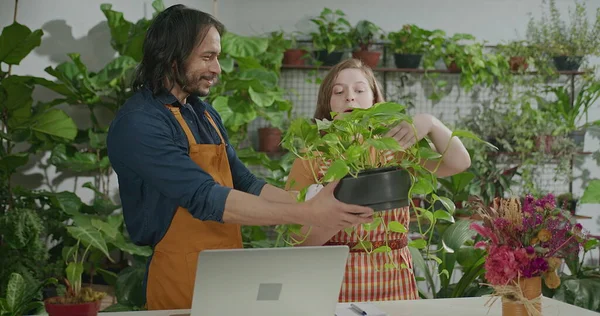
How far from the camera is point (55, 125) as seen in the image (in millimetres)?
4020

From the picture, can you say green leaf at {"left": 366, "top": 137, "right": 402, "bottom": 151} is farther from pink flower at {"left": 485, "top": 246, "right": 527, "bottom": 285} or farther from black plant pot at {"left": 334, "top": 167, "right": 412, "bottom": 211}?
pink flower at {"left": 485, "top": 246, "right": 527, "bottom": 285}

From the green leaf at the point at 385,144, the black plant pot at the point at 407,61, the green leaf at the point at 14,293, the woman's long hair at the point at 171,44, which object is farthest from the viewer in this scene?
the black plant pot at the point at 407,61

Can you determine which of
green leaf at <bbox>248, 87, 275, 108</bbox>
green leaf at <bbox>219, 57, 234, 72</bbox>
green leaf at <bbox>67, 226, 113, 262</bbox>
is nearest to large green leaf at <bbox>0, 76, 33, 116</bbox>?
green leaf at <bbox>67, 226, 113, 262</bbox>

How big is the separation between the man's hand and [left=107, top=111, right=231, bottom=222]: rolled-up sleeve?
0.30 metres

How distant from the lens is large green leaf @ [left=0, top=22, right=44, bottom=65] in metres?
3.70

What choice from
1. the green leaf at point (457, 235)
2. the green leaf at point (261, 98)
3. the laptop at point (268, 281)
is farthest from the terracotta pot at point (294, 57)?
the laptop at point (268, 281)

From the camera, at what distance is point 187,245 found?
221 cm

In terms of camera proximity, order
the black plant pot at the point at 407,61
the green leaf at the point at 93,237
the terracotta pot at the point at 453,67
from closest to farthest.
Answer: the green leaf at the point at 93,237 < the black plant pot at the point at 407,61 < the terracotta pot at the point at 453,67

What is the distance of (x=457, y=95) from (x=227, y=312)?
4475 mm

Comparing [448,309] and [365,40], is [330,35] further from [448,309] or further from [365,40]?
[448,309]

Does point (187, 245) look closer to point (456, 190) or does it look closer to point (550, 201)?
point (550, 201)

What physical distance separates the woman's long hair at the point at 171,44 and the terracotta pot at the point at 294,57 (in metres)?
3.06

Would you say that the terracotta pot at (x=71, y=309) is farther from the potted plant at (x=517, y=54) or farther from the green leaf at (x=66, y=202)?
the potted plant at (x=517, y=54)

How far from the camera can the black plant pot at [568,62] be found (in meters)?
5.71
